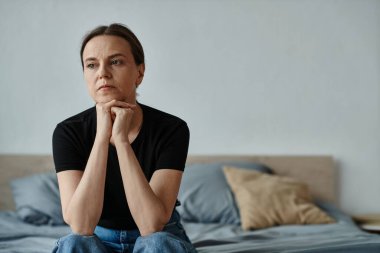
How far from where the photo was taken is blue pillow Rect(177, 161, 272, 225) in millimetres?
2869

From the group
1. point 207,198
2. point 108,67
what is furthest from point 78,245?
point 207,198

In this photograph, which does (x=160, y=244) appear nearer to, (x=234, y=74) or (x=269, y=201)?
(x=269, y=201)

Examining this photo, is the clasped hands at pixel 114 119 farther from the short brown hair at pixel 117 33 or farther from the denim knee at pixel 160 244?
the denim knee at pixel 160 244

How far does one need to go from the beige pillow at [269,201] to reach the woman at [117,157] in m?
1.10

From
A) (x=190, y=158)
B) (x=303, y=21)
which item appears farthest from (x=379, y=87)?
(x=190, y=158)

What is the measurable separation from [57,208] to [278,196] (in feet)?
3.88

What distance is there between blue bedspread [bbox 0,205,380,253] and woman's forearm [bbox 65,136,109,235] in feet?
1.70

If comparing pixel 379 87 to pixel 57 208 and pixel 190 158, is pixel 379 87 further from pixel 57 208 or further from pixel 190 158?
pixel 57 208

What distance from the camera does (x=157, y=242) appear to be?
1.44m

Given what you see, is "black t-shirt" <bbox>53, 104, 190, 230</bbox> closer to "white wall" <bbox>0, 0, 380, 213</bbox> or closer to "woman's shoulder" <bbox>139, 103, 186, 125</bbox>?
"woman's shoulder" <bbox>139, 103, 186, 125</bbox>

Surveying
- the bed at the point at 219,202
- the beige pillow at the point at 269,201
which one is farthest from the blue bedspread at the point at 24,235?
the beige pillow at the point at 269,201

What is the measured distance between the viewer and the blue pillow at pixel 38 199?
284 centimetres

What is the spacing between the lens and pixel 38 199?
2.91m

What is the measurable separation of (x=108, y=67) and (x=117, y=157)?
0.28 m
